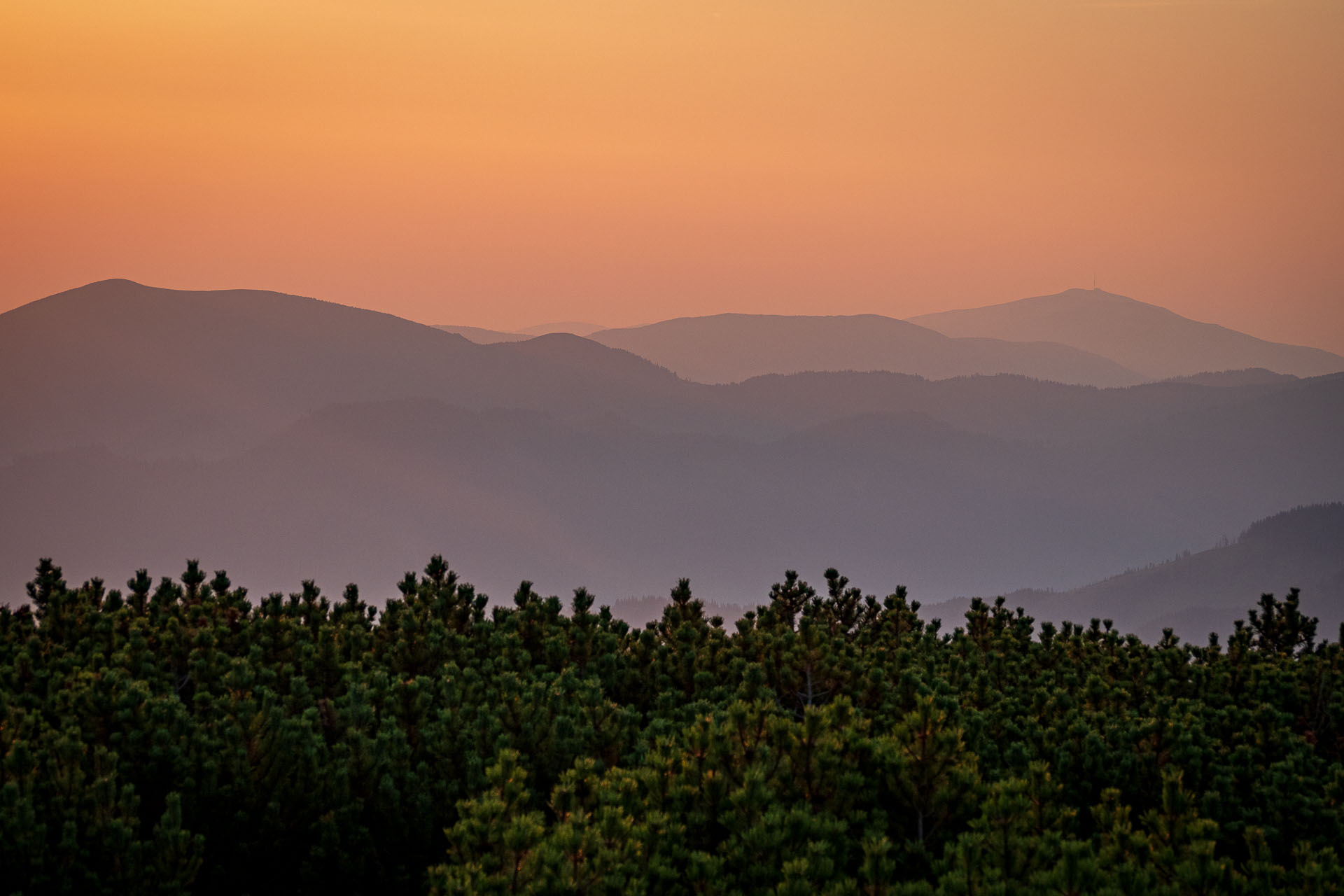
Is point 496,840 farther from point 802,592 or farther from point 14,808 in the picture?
point 802,592

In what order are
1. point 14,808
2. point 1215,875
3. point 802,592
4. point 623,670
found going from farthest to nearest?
point 802,592, point 623,670, point 14,808, point 1215,875

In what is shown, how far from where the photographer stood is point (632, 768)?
1112 cm

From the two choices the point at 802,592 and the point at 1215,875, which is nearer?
the point at 1215,875

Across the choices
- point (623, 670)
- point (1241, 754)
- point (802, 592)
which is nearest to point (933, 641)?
point (802, 592)

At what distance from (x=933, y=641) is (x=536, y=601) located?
287 inches

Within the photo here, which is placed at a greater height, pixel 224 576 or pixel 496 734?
pixel 224 576

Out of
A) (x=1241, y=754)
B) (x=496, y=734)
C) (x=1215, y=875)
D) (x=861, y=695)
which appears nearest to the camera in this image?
(x=1215, y=875)

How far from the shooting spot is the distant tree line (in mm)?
8797

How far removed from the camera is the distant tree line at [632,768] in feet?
28.9

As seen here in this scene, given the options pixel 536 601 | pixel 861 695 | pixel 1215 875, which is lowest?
Answer: pixel 1215 875

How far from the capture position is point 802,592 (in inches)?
937

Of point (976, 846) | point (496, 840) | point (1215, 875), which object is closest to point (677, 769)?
point (496, 840)

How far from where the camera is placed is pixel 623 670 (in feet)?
51.8

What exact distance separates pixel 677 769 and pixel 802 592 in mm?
13679
